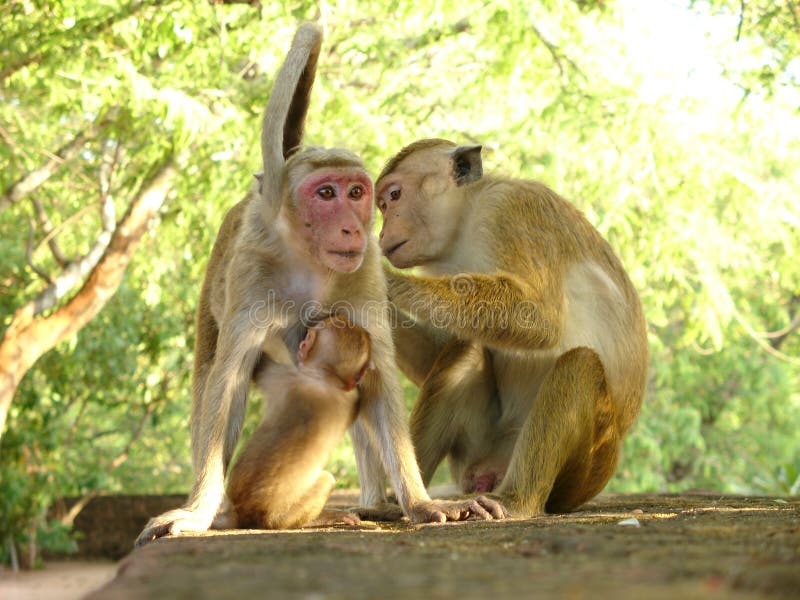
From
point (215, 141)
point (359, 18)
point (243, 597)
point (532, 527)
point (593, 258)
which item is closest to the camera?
point (243, 597)

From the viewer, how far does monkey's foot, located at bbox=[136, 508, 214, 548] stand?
3.04 metres

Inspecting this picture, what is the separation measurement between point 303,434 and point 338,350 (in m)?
0.33

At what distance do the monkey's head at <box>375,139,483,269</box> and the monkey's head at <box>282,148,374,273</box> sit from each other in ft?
2.79

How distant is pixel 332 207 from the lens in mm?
3508

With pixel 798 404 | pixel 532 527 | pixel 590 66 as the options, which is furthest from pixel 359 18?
pixel 798 404

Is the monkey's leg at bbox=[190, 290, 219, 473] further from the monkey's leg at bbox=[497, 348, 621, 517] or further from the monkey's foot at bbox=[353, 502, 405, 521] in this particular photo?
the monkey's leg at bbox=[497, 348, 621, 517]

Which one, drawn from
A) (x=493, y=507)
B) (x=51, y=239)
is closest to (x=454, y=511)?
→ (x=493, y=507)

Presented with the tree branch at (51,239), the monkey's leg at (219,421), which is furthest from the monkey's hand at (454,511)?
the tree branch at (51,239)

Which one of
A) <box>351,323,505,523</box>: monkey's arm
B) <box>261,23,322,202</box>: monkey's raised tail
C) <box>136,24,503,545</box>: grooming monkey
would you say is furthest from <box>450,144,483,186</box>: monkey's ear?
<box>351,323,505,523</box>: monkey's arm

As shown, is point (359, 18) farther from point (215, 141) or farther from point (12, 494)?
point (12, 494)

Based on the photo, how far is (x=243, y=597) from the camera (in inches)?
55.5

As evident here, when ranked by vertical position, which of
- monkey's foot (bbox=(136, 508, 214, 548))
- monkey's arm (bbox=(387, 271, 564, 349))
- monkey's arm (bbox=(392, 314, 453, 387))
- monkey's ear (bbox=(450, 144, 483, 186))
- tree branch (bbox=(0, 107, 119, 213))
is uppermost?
tree branch (bbox=(0, 107, 119, 213))

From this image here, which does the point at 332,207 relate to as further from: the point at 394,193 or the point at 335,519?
the point at 335,519

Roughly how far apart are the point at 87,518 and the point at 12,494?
1.39 meters
